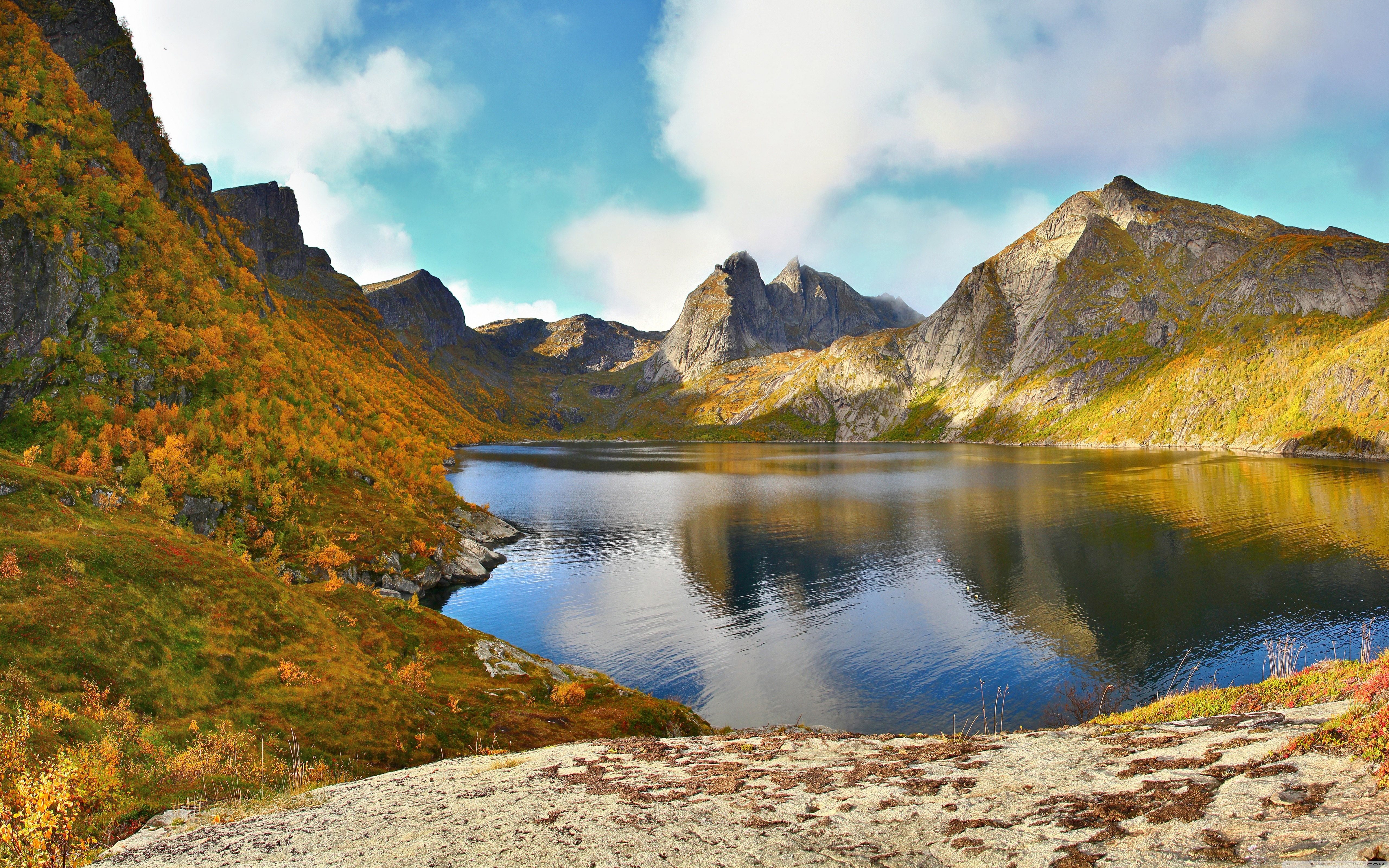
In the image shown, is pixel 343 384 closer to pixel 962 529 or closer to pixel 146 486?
pixel 146 486

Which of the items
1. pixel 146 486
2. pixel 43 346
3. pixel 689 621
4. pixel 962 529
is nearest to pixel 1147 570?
pixel 962 529

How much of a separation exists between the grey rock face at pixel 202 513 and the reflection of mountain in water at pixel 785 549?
34.9 meters

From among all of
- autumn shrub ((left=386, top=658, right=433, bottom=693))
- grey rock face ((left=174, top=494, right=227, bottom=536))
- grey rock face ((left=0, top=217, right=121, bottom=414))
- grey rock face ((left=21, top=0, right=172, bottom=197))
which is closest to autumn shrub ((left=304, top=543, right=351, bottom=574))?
grey rock face ((left=174, top=494, right=227, bottom=536))

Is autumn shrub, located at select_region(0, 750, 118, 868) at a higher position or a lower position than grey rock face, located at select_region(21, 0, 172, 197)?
lower

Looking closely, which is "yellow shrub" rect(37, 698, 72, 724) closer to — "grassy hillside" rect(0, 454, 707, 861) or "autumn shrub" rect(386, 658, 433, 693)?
"grassy hillside" rect(0, 454, 707, 861)

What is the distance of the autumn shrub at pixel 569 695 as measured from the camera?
26438 millimetres

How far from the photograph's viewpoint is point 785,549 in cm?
6338

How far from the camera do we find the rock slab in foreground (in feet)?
22.2

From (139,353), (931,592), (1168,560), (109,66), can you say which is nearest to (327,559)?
(139,353)

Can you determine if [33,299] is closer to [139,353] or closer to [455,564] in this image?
[139,353]

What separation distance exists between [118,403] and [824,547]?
60.6 m

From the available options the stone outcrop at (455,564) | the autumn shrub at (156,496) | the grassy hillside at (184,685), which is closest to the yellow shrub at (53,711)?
the grassy hillside at (184,685)

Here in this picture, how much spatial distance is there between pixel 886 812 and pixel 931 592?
42.3 meters

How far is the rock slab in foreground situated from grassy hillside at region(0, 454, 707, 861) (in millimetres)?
3574
